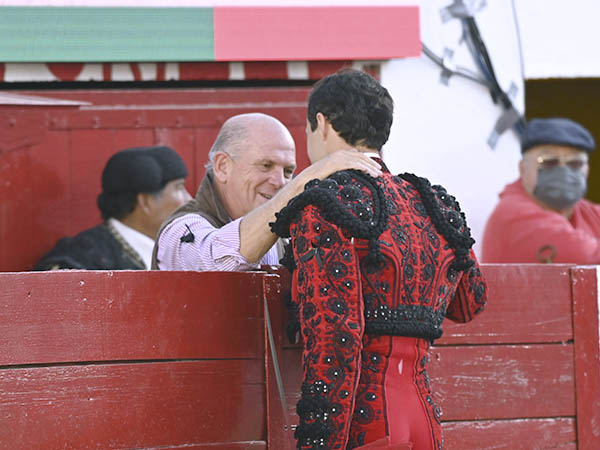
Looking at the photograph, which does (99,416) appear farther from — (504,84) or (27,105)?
(504,84)

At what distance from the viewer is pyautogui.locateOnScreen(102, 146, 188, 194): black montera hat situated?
5066 millimetres

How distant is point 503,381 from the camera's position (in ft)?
12.6

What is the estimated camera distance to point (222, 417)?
301 cm

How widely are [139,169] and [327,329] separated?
2.84 metres

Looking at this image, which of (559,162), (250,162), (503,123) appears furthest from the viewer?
(559,162)

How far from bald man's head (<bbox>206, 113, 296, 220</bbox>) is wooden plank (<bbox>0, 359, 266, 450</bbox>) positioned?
0.56 m

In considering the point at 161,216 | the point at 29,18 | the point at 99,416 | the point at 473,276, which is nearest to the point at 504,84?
the point at 161,216

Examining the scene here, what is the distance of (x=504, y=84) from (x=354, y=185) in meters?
3.29

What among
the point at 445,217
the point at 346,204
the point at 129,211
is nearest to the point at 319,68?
the point at 129,211

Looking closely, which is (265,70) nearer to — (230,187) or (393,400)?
(230,187)

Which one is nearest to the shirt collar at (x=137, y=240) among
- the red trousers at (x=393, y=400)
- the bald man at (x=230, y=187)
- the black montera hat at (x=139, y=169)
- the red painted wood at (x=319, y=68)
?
the black montera hat at (x=139, y=169)

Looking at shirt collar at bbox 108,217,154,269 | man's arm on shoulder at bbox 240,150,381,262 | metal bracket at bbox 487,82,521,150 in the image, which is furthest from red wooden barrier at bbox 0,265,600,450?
metal bracket at bbox 487,82,521,150

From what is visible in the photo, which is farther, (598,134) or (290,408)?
(598,134)

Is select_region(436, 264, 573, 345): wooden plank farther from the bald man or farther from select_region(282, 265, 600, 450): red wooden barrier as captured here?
the bald man
